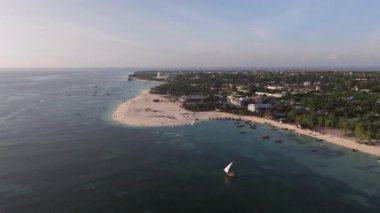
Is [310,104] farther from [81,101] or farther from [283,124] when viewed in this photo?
[81,101]

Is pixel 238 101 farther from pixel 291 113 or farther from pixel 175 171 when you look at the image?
pixel 175 171

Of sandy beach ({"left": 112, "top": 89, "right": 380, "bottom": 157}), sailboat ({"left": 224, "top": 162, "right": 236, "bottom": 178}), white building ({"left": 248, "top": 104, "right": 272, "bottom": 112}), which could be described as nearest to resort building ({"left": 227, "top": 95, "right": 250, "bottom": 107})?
white building ({"left": 248, "top": 104, "right": 272, "bottom": 112})

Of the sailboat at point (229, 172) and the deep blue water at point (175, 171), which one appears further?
the sailboat at point (229, 172)

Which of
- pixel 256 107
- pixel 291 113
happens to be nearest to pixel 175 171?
pixel 291 113

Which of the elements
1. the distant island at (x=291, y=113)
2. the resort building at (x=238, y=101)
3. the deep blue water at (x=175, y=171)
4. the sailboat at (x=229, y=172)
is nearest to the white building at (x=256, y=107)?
the distant island at (x=291, y=113)

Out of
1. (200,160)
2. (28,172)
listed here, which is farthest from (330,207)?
(28,172)

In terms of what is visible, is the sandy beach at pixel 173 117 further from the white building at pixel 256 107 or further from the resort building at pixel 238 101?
the resort building at pixel 238 101
